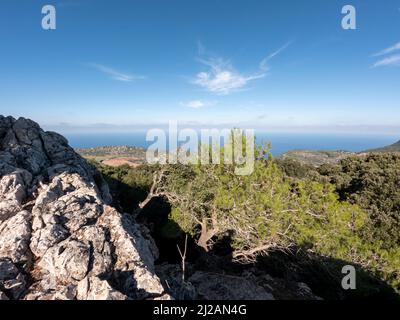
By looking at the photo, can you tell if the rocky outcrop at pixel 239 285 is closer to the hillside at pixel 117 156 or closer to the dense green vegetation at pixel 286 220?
the dense green vegetation at pixel 286 220

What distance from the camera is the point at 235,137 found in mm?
16906

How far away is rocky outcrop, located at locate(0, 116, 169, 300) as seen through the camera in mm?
6758

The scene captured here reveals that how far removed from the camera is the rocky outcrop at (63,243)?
6758 mm

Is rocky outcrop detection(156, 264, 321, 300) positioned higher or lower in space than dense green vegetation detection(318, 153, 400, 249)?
lower

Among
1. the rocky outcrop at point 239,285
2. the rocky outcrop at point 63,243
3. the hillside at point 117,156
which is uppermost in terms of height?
the rocky outcrop at point 63,243

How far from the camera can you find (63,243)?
25.7 ft

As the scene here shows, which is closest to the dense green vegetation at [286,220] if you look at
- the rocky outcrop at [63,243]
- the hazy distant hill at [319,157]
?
the rocky outcrop at [63,243]

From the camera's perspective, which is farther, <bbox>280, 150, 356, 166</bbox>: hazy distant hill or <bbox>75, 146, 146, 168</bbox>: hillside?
<bbox>280, 150, 356, 166</bbox>: hazy distant hill

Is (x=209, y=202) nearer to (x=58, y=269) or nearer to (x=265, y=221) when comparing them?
(x=265, y=221)

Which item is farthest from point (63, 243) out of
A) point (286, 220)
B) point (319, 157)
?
point (319, 157)

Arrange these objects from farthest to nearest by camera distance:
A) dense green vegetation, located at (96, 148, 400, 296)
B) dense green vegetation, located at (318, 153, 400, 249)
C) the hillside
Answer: the hillside, dense green vegetation, located at (318, 153, 400, 249), dense green vegetation, located at (96, 148, 400, 296)

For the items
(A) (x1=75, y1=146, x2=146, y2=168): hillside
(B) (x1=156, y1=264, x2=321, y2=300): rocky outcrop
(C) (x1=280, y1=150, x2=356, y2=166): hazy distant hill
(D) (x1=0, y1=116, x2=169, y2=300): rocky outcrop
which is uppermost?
(D) (x1=0, y1=116, x2=169, y2=300): rocky outcrop

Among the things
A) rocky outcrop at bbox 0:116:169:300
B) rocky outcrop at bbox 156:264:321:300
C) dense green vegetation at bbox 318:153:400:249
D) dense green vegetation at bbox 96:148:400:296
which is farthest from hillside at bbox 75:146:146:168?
rocky outcrop at bbox 0:116:169:300

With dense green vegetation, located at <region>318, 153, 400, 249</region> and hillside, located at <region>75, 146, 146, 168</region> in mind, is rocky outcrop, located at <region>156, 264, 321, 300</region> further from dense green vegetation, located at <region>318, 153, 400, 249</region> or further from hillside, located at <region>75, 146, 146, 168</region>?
hillside, located at <region>75, 146, 146, 168</region>
